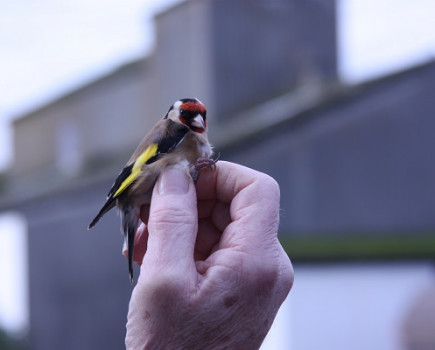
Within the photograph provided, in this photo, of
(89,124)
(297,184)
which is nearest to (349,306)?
(297,184)

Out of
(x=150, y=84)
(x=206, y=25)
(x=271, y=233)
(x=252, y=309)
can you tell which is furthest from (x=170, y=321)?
(x=150, y=84)

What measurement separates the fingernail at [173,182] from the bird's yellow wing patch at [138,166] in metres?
0.45

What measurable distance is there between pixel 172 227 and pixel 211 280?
18 cm

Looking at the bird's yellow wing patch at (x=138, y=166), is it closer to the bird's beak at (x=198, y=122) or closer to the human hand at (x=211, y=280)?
the bird's beak at (x=198, y=122)

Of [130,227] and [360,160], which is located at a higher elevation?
[130,227]

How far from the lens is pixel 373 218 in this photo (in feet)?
36.3

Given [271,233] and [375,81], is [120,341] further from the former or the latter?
[271,233]

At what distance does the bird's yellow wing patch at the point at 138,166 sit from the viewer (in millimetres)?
2602

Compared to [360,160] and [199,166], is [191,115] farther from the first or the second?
[360,160]

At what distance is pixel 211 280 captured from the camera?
1.73 metres

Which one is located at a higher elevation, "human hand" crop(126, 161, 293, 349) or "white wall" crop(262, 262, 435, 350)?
"human hand" crop(126, 161, 293, 349)

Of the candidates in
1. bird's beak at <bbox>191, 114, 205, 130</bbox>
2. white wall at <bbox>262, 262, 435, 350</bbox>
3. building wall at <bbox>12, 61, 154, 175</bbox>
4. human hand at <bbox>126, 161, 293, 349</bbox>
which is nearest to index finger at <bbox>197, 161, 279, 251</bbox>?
human hand at <bbox>126, 161, 293, 349</bbox>

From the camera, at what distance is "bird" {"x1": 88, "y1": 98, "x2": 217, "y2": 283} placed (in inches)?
97.3

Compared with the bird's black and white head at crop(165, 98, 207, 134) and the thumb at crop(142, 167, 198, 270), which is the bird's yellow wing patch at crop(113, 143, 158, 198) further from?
the thumb at crop(142, 167, 198, 270)
